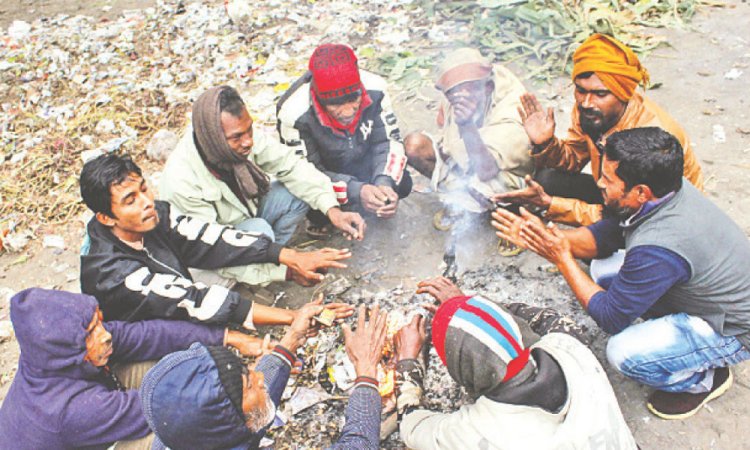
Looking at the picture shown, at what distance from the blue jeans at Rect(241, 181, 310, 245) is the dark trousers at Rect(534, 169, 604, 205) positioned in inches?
76.5

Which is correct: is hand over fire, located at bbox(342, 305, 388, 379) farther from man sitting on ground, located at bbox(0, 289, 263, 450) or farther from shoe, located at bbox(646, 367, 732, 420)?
shoe, located at bbox(646, 367, 732, 420)

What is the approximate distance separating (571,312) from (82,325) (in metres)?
2.96

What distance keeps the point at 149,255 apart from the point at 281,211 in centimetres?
122

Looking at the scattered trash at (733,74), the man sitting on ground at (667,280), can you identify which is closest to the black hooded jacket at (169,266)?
the man sitting on ground at (667,280)

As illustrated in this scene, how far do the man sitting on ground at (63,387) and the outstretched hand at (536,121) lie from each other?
3053 millimetres

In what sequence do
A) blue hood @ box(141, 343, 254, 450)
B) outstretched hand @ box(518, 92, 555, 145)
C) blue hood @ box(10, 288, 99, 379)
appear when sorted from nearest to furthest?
blue hood @ box(141, 343, 254, 450) < blue hood @ box(10, 288, 99, 379) < outstretched hand @ box(518, 92, 555, 145)

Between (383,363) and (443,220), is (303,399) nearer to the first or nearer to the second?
(383,363)

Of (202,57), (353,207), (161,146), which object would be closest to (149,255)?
(353,207)

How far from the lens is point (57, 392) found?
102 inches

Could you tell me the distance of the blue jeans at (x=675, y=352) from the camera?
112 inches

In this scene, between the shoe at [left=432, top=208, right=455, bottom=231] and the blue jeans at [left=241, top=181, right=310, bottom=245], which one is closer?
the blue jeans at [left=241, top=181, right=310, bottom=245]

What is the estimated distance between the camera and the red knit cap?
398 cm

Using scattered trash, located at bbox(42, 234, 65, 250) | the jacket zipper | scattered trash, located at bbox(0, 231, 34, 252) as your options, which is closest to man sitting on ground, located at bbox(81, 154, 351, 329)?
the jacket zipper

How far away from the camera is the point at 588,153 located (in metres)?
4.11
